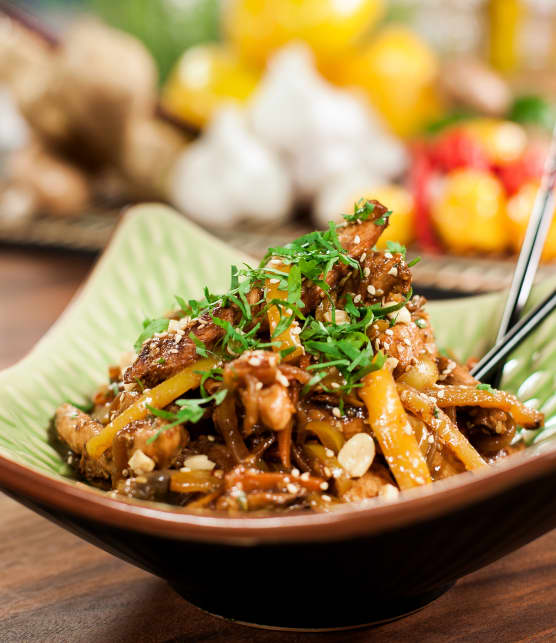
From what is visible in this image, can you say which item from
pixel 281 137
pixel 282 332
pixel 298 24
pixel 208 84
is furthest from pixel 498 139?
pixel 282 332

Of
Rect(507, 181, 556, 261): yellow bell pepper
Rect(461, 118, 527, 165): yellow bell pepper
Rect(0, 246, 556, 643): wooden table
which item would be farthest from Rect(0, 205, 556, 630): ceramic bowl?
Rect(461, 118, 527, 165): yellow bell pepper

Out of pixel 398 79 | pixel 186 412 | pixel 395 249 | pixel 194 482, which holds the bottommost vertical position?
pixel 194 482

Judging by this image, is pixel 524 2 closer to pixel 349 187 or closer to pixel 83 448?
pixel 349 187

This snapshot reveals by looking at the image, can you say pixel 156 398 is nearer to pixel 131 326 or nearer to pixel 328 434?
pixel 328 434

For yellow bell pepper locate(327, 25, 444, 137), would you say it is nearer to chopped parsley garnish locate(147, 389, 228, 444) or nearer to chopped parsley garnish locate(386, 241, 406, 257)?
chopped parsley garnish locate(386, 241, 406, 257)

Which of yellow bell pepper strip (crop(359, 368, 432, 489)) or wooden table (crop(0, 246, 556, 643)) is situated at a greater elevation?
yellow bell pepper strip (crop(359, 368, 432, 489))

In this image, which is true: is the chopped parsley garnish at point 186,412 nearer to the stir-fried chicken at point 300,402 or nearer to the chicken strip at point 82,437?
the stir-fried chicken at point 300,402

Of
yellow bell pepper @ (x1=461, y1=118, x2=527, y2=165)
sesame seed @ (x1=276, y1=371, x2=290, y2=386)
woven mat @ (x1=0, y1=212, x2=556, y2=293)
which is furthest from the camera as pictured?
yellow bell pepper @ (x1=461, y1=118, x2=527, y2=165)

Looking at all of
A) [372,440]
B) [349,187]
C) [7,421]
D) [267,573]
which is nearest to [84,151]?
[349,187]
